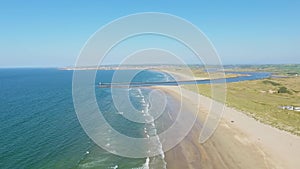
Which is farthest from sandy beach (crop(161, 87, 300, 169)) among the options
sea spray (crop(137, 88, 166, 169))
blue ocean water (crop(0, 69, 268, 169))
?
blue ocean water (crop(0, 69, 268, 169))

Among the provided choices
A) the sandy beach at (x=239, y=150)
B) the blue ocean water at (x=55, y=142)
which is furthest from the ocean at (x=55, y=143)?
the sandy beach at (x=239, y=150)

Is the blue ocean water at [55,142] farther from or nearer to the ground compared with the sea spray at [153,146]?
farther from the ground

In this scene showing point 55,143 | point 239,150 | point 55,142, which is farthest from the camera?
point 55,142

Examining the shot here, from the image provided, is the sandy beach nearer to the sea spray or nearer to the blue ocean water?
the sea spray

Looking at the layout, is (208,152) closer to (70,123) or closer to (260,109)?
(70,123)

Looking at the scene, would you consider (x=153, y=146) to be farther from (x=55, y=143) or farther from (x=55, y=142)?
(x=55, y=142)

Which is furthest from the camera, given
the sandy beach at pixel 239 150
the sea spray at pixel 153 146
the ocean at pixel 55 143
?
the sea spray at pixel 153 146

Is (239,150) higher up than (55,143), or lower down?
lower down

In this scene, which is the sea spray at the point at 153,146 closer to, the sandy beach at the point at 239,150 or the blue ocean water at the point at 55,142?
the blue ocean water at the point at 55,142

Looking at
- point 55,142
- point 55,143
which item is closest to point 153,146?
point 55,143
